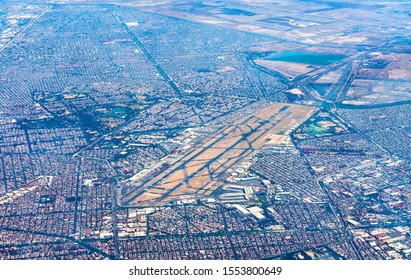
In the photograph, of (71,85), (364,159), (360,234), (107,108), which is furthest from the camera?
(71,85)

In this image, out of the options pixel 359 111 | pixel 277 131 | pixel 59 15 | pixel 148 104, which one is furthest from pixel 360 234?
pixel 59 15

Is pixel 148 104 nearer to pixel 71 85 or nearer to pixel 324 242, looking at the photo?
pixel 71 85

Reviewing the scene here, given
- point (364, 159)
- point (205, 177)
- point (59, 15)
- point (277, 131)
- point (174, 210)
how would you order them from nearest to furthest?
point (174, 210), point (205, 177), point (364, 159), point (277, 131), point (59, 15)

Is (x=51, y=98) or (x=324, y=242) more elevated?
(x=324, y=242)

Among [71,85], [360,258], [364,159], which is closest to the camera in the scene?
[360,258]

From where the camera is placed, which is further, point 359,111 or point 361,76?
point 361,76

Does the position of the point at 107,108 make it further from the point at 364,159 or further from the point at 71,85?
the point at 364,159

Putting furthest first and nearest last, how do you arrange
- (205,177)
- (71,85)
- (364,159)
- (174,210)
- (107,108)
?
(71,85), (107,108), (364,159), (205,177), (174,210)

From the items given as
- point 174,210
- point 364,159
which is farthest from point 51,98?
point 364,159

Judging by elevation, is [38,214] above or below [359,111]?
above
